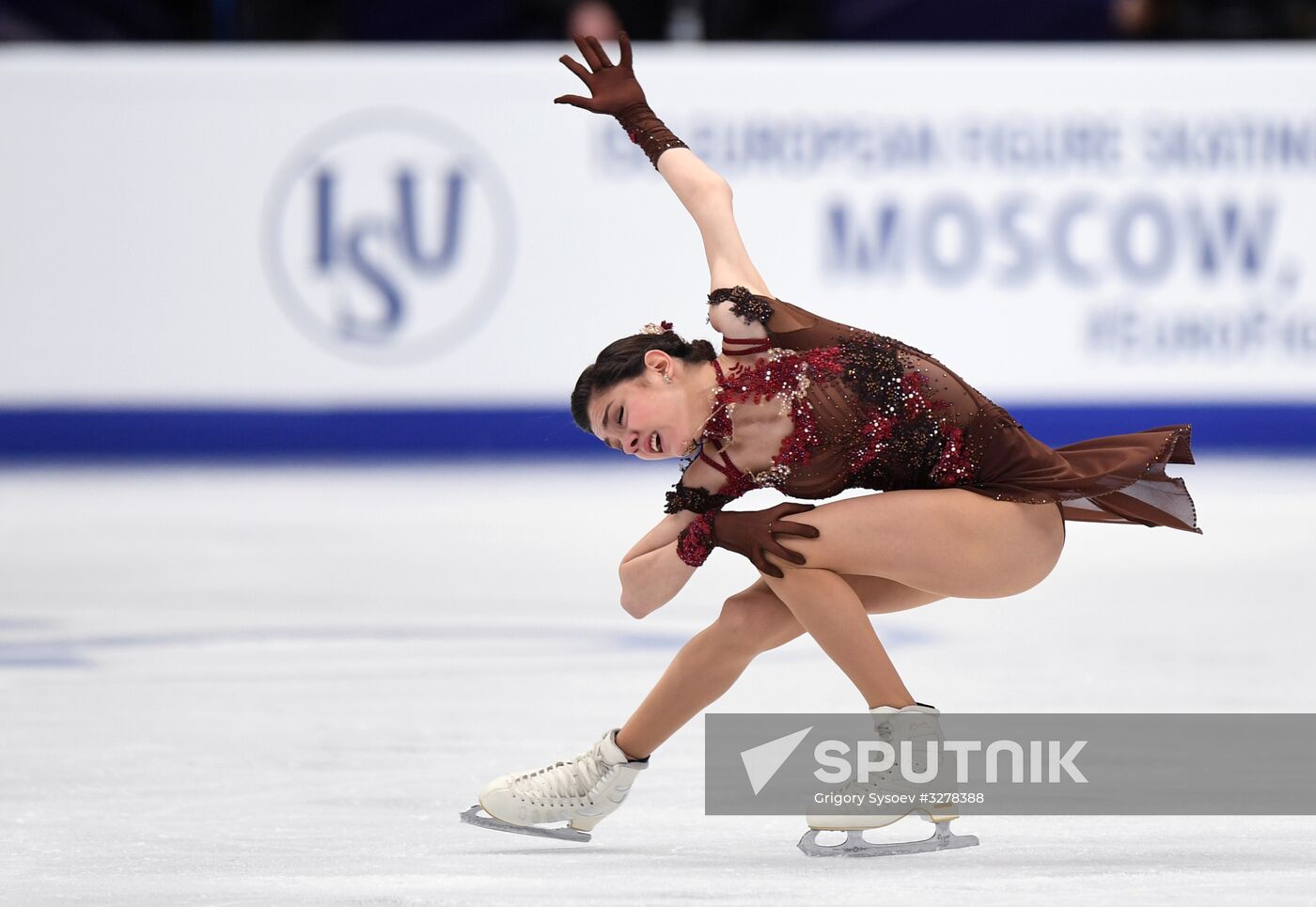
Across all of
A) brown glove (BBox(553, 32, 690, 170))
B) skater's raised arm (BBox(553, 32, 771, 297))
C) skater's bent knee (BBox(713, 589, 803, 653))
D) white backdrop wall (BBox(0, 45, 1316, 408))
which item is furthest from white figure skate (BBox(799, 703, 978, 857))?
white backdrop wall (BBox(0, 45, 1316, 408))

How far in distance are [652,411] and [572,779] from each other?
521 millimetres

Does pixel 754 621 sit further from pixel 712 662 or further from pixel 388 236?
pixel 388 236

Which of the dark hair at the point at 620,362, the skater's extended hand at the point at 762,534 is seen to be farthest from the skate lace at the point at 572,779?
the dark hair at the point at 620,362

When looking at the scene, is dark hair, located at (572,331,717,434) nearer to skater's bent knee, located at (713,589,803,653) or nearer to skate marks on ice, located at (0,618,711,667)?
skater's bent knee, located at (713,589,803,653)

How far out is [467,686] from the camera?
3.56 metres

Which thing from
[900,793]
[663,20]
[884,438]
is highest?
[663,20]

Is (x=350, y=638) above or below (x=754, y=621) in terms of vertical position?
below

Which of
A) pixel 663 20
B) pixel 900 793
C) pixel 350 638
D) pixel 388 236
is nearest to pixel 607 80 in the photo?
pixel 900 793

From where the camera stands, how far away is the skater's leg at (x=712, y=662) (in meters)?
2.46

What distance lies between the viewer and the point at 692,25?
9547mm

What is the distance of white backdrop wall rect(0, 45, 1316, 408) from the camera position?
723 cm

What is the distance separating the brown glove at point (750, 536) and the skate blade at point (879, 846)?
0.35m

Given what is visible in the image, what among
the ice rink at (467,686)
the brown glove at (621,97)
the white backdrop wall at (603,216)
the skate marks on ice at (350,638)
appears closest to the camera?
the ice rink at (467,686)

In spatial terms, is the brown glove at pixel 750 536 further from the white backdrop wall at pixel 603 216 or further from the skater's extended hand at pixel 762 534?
the white backdrop wall at pixel 603 216
